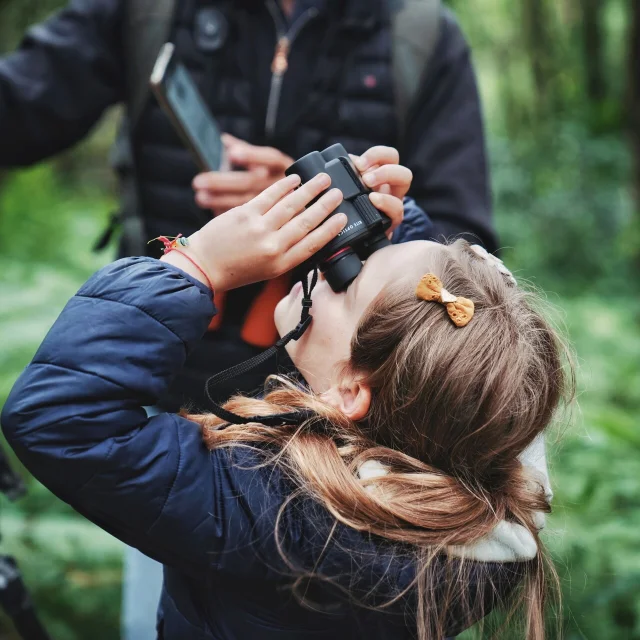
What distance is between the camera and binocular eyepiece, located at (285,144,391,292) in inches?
56.1

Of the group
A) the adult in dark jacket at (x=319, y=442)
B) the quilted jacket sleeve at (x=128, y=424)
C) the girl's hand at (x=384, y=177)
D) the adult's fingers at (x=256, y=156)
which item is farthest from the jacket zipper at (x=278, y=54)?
the quilted jacket sleeve at (x=128, y=424)

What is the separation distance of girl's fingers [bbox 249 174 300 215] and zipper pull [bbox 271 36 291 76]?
880 millimetres

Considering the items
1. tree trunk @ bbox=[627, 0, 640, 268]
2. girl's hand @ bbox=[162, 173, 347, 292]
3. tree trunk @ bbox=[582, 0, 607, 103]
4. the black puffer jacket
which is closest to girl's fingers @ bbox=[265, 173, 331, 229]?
girl's hand @ bbox=[162, 173, 347, 292]

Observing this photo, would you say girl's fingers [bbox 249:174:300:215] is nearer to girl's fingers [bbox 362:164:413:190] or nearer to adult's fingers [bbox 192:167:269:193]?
girl's fingers [bbox 362:164:413:190]

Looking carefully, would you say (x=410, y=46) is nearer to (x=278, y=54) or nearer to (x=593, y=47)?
(x=278, y=54)

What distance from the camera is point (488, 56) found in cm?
1032

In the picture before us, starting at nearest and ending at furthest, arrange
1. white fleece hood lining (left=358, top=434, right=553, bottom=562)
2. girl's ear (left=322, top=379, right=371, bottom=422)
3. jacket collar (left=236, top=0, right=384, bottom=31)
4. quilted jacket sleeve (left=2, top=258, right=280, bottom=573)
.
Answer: quilted jacket sleeve (left=2, top=258, right=280, bottom=573) < white fleece hood lining (left=358, top=434, right=553, bottom=562) < girl's ear (left=322, top=379, right=371, bottom=422) < jacket collar (left=236, top=0, right=384, bottom=31)

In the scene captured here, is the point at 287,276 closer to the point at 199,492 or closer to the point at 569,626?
the point at 199,492

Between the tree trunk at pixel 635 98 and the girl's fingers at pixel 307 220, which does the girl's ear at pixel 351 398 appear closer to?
the girl's fingers at pixel 307 220

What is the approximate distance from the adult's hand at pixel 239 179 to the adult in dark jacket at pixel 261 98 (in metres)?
0.04

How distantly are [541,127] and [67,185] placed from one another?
619cm

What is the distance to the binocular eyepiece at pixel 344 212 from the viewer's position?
142 centimetres

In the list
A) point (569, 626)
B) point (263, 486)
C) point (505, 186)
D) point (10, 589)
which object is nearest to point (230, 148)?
point (263, 486)

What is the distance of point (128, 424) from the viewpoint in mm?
1241
